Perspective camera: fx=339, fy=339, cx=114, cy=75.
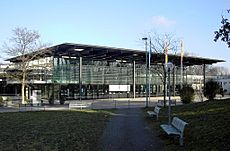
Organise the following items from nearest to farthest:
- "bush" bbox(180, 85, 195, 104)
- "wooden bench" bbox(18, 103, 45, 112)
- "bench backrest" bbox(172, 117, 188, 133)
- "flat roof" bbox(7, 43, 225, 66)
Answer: "bench backrest" bbox(172, 117, 188, 133) < "wooden bench" bbox(18, 103, 45, 112) < "bush" bbox(180, 85, 195, 104) < "flat roof" bbox(7, 43, 225, 66)

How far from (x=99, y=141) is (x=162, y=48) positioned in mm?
30478

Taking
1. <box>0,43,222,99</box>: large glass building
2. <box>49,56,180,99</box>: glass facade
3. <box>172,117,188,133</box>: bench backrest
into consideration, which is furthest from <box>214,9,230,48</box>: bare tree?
<box>49,56,180,99</box>: glass facade

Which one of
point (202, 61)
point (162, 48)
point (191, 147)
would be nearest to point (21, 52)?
point (162, 48)

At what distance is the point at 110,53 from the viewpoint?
2160 inches

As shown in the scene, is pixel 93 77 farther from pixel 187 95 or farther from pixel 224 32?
pixel 224 32

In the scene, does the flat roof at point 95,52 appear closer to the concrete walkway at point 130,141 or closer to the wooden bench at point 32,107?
the wooden bench at point 32,107

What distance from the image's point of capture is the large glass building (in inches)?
1965

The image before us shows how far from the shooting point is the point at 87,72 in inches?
2266

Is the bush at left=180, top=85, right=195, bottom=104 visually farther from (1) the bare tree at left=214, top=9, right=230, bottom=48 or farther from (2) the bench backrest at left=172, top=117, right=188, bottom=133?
(1) the bare tree at left=214, top=9, right=230, bottom=48

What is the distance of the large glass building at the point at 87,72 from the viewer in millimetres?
49906

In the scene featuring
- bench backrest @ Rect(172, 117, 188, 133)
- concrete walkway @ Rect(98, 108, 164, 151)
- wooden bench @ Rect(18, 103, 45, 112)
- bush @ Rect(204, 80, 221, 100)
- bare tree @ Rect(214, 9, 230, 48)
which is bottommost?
wooden bench @ Rect(18, 103, 45, 112)

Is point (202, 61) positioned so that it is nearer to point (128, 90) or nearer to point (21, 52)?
point (128, 90)

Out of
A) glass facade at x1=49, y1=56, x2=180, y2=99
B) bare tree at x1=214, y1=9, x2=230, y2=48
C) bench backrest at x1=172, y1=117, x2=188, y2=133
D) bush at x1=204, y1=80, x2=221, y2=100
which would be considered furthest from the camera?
glass facade at x1=49, y1=56, x2=180, y2=99

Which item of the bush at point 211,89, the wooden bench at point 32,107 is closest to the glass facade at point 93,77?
the wooden bench at point 32,107
